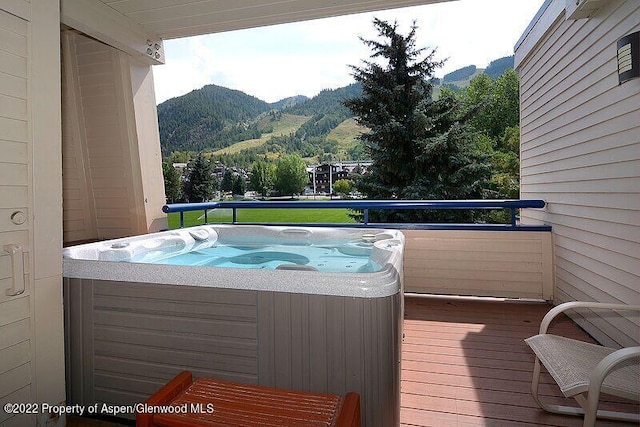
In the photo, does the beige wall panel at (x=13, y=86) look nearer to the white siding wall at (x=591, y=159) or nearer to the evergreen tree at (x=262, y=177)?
the white siding wall at (x=591, y=159)

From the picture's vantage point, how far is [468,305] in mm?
2914

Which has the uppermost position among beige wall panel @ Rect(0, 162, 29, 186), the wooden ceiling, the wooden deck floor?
the wooden ceiling

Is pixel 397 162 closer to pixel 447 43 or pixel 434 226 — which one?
pixel 447 43

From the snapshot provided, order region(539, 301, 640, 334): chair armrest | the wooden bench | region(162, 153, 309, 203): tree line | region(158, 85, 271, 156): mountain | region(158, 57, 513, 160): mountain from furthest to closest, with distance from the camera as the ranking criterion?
1. region(158, 57, 513, 160): mountain
2. region(158, 85, 271, 156): mountain
3. region(162, 153, 309, 203): tree line
4. region(539, 301, 640, 334): chair armrest
5. the wooden bench

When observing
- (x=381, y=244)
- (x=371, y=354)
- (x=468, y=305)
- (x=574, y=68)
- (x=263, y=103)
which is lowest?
(x=468, y=305)

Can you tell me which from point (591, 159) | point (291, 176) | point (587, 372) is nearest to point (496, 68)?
point (291, 176)

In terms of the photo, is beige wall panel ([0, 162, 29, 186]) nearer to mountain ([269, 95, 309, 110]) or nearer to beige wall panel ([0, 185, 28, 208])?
beige wall panel ([0, 185, 28, 208])

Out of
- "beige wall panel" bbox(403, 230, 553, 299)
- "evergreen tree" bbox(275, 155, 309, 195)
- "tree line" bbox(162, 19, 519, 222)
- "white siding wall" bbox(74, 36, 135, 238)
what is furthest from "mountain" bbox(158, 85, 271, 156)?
"beige wall panel" bbox(403, 230, 553, 299)

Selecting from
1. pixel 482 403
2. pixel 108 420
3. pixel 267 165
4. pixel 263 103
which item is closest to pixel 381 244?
pixel 482 403

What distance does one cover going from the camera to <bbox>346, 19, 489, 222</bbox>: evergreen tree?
28.2 ft

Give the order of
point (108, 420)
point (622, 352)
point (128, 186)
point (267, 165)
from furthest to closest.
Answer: point (267, 165) < point (128, 186) < point (108, 420) < point (622, 352)

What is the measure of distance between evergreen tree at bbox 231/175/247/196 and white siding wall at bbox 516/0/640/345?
385 cm

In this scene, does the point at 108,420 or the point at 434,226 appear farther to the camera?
the point at 434,226

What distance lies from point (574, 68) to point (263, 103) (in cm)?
1083
